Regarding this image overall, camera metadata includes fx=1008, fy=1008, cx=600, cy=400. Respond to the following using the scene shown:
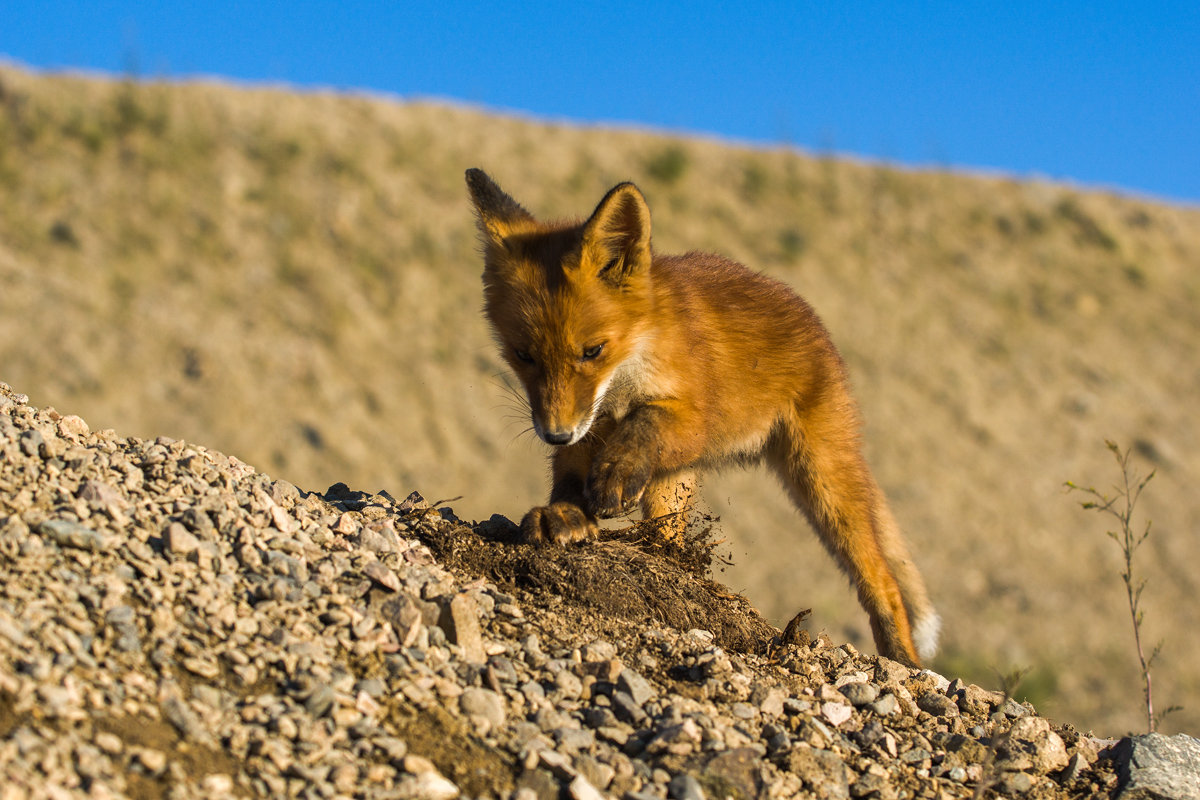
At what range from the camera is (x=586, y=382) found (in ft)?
17.3

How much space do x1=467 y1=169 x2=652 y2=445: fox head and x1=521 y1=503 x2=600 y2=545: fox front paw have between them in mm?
352

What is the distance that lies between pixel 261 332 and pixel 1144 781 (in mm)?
18381

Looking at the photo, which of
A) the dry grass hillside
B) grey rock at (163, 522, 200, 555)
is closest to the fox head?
grey rock at (163, 522, 200, 555)

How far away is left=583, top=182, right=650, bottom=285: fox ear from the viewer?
213 inches

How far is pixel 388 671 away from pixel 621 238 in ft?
9.53

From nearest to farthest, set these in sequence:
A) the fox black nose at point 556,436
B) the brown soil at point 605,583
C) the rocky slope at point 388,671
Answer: the rocky slope at point 388,671, the brown soil at point 605,583, the fox black nose at point 556,436

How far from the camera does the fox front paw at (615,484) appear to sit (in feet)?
16.1

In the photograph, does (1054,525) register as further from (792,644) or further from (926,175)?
(792,644)

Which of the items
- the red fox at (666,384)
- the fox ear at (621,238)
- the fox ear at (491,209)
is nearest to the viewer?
the red fox at (666,384)

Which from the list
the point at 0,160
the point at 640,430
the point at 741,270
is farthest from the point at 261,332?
the point at 640,430

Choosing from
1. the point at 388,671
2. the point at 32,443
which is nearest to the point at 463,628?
the point at 388,671

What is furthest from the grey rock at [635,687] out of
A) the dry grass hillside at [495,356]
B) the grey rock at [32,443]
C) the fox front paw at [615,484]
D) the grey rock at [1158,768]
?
the dry grass hillside at [495,356]

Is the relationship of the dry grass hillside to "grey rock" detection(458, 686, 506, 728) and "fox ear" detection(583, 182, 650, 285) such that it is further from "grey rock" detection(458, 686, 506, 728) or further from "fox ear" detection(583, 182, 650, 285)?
"grey rock" detection(458, 686, 506, 728)

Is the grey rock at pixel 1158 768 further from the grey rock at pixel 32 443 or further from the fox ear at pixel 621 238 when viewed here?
the grey rock at pixel 32 443
